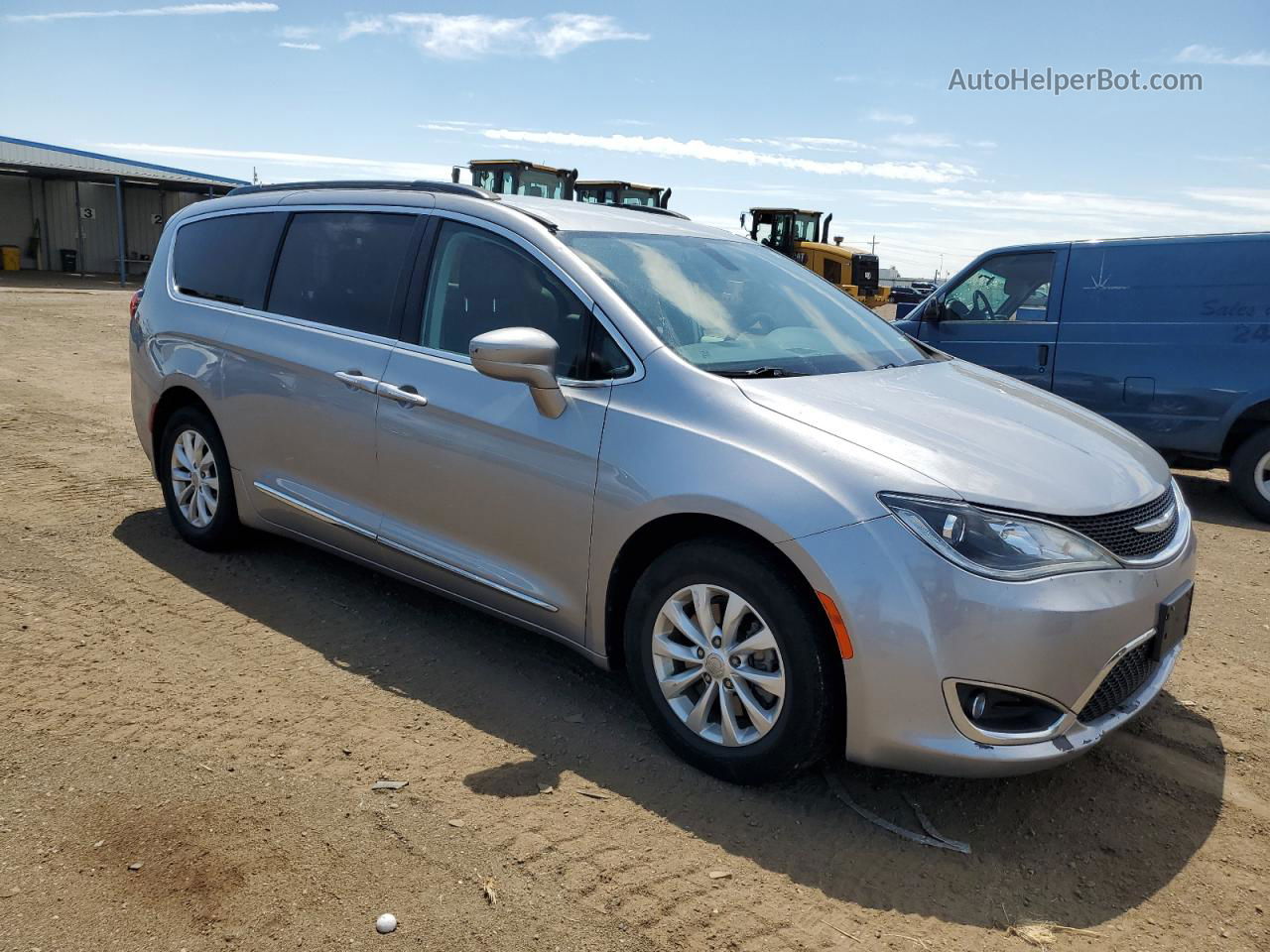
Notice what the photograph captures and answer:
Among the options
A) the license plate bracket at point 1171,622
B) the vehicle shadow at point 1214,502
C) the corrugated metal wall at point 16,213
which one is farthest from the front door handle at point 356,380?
the corrugated metal wall at point 16,213

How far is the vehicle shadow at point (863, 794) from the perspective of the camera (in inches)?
111

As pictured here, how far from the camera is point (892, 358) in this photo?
13.5ft

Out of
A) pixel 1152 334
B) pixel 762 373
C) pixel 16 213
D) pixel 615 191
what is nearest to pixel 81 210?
pixel 16 213

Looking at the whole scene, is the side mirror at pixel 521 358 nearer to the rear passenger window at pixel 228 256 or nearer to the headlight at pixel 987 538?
the headlight at pixel 987 538

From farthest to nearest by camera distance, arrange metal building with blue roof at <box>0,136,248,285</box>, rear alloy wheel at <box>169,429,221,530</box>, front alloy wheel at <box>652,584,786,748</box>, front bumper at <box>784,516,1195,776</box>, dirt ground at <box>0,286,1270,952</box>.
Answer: metal building with blue roof at <box>0,136,248,285</box>, rear alloy wheel at <box>169,429,221,530</box>, front alloy wheel at <box>652,584,786,748</box>, front bumper at <box>784,516,1195,776</box>, dirt ground at <box>0,286,1270,952</box>

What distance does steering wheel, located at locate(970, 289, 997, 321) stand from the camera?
332 inches

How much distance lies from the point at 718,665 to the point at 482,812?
84cm

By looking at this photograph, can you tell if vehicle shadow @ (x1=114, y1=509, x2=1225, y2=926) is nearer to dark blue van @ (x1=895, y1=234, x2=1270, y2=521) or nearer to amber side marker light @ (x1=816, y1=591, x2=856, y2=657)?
amber side marker light @ (x1=816, y1=591, x2=856, y2=657)

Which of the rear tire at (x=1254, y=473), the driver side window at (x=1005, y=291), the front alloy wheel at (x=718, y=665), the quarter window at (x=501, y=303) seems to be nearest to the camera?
the front alloy wheel at (x=718, y=665)

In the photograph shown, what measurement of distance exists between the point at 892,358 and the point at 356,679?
247 centimetres

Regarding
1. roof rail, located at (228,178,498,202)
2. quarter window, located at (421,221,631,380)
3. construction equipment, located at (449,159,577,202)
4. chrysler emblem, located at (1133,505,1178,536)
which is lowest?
chrysler emblem, located at (1133,505,1178,536)

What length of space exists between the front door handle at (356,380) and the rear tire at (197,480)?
110 cm

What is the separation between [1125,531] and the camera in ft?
10.1

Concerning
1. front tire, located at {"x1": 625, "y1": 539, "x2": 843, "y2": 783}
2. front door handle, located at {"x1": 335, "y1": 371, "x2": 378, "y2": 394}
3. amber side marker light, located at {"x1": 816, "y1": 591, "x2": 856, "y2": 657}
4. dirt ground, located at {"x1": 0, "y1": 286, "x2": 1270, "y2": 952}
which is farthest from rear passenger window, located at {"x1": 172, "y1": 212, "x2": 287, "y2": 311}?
amber side marker light, located at {"x1": 816, "y1": 591, "x2": 856, "y2": 657}
